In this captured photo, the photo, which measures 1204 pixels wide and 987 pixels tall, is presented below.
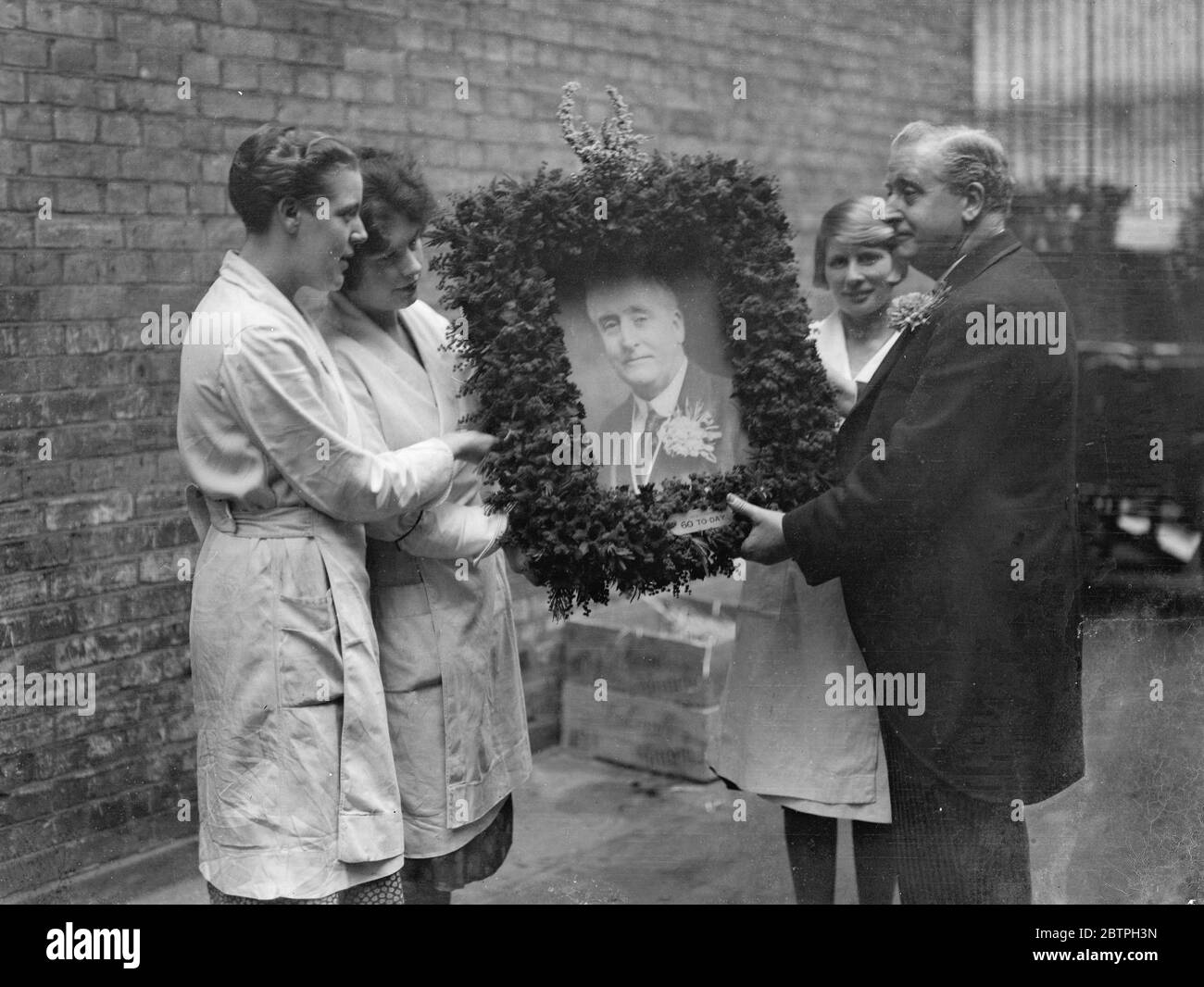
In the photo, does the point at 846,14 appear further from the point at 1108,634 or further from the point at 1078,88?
the point at 1108,634

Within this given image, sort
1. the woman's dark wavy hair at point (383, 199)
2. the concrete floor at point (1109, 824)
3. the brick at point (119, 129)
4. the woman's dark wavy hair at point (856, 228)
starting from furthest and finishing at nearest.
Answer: the concrete floor at point (1109, 824) < the brick at point (119, 129) < the woman's dark wavy hair at point (856, 228) < the woman's dark wavy hair at point (383, 199)

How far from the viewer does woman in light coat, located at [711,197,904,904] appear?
348cm

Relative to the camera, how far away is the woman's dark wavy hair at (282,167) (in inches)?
117

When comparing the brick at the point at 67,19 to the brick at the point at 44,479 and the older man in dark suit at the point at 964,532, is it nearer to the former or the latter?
the brick at the point at 44,479

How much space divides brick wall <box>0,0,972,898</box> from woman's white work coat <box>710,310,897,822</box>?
898 millimetres

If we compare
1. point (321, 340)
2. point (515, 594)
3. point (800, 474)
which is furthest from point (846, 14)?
point (515, 594)

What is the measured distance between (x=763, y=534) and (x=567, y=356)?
2.19 feet

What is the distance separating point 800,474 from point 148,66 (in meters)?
2.10

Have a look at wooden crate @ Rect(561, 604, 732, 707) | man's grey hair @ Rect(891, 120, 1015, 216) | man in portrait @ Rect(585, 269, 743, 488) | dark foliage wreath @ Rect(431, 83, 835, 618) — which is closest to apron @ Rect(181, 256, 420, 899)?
dark foliage wreath @ Rect(431, 83, 835, 618)

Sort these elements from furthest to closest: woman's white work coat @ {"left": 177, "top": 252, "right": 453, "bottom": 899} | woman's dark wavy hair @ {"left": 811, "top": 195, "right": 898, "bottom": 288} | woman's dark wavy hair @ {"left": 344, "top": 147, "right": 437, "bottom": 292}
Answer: woman's dark wavy hair @ {"left": 811, "top": 195, "right": 898, "bottom": 288}, woman's dark wavy hair @ {"left": 344, "top": 147, "right": 437, "bottom": 292}, woman's white work coat @ {"left": 177, "top": 252, "right": 453, "bottom": 899}

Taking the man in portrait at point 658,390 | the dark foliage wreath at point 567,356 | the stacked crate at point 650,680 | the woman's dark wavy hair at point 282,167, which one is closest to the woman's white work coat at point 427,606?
the dark foliage wreath at point 567,356

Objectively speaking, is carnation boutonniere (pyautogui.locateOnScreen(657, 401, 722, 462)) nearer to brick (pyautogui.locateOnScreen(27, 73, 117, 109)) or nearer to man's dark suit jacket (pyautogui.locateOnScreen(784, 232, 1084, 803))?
man's dark suit jacket (pyautogui.locateOnScreen(784, 232, 1084, 803))

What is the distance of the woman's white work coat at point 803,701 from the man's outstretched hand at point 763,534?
19 cm

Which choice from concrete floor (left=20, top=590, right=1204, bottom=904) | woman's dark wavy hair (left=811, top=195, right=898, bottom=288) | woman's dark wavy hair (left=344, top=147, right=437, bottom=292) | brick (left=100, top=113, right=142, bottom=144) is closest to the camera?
woman's dark wavy hair (left=344, top=147, right=437, bottom=292)
